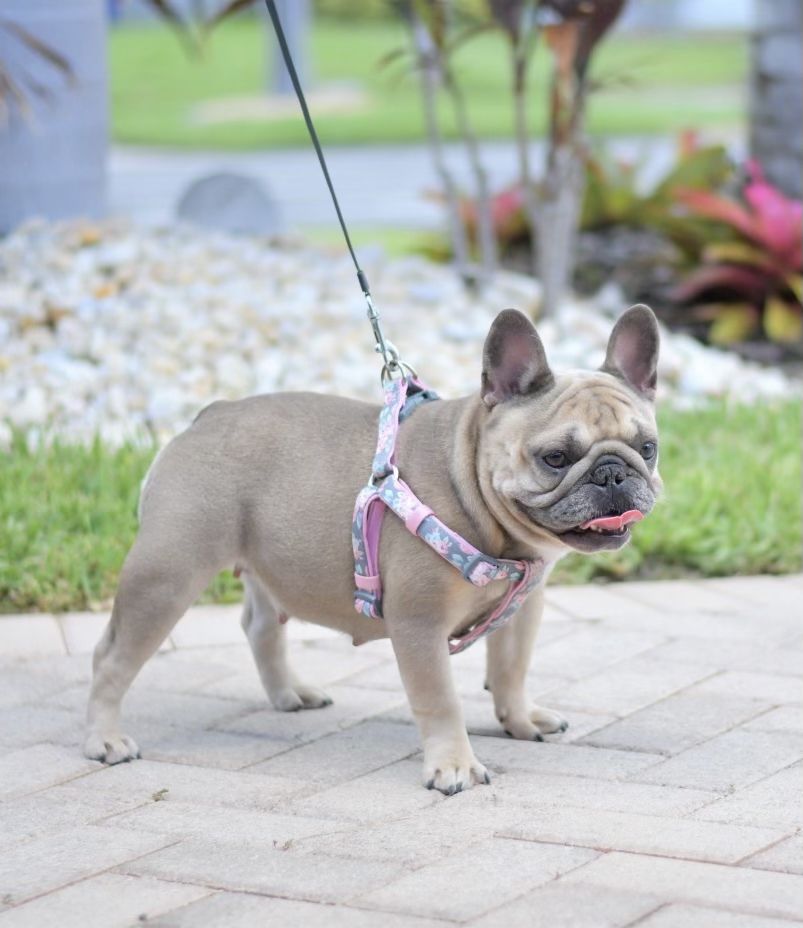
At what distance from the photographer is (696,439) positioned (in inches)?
245

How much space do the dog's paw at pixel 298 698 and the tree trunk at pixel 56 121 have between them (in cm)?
486

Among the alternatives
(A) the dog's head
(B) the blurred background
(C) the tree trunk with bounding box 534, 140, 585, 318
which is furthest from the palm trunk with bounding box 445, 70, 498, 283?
(A) the dog's head

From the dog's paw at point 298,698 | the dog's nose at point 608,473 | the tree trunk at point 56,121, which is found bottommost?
the dog's paw at point 298,698

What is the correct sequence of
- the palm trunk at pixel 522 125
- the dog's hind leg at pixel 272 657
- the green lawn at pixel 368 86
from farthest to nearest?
1. the green lawn at pixel 368 86
2. the palm trunk at pixel 522 125
3. the dog's hind leg at pixel 272 657

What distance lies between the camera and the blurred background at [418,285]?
5.39m

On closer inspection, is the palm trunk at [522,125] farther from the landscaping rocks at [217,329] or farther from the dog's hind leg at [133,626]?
the dog's hind leg at [133,626]

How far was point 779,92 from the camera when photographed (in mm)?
9164

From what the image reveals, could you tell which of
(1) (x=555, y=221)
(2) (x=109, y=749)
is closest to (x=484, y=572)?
(2) (x=109, y=749)

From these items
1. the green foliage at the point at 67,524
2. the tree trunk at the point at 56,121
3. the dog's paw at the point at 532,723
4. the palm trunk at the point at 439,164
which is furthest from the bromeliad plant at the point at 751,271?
the dog's paw at the point at 532,723

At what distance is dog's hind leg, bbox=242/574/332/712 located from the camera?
13.1 ft

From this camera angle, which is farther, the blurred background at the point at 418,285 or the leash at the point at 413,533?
the blurred background at the point at 418,285

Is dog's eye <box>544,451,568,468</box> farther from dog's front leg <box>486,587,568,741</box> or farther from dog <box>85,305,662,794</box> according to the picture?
dog's front leg <box>486,587,568,741</box>

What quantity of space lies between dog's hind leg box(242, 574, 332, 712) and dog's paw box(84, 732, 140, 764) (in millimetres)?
479

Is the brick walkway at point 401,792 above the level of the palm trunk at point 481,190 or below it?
below
